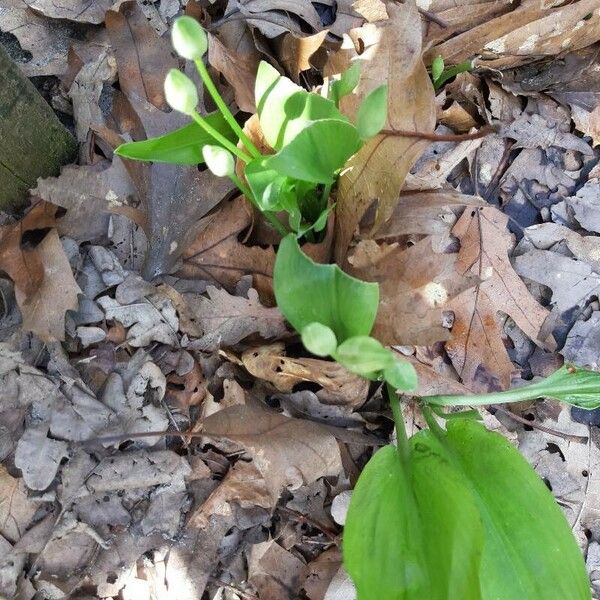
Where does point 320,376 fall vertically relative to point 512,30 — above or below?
below

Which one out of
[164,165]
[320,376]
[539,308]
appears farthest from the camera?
[539,308]

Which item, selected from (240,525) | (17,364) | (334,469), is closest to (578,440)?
(334,469)

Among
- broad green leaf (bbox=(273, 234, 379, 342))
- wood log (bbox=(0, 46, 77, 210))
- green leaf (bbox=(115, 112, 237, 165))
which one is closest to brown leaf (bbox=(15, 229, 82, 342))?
wood log (bbox=(0, 46, 77, 210))

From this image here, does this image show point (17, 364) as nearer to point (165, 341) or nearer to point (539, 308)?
point (165, 341)

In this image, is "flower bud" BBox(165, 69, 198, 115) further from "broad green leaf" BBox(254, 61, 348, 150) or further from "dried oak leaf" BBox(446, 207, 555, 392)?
"dried oak leaf" BBox(446, 207, 555, 392)

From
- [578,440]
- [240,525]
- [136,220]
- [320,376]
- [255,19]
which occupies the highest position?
[255,19]

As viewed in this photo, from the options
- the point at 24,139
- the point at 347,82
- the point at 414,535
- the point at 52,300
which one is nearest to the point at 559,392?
the point at 414,535
